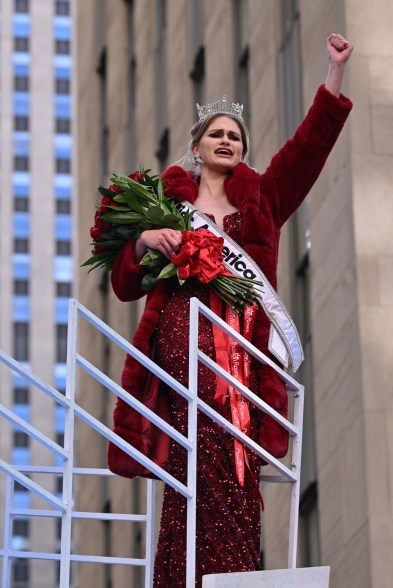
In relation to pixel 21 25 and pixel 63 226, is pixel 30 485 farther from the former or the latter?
pixel 21 25

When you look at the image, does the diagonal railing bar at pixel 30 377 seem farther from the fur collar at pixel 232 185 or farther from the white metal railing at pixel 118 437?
the fur collar at pixel 232 185

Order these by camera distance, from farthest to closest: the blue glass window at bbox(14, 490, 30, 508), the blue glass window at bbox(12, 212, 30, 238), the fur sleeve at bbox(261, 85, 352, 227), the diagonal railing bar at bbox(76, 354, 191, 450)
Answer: the blue glass window at bbox(12, 212, 30, 238) < the blue glass window at bbox(14, 490, 30, 508) < the fur sleeve at bbox(261, 85, 352, 227) < the diagonal railing bar at bbox(76, 354, 191, 450)

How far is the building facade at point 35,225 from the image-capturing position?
323ft

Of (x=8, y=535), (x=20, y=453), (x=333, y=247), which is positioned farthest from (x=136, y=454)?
(x=20, y=453)

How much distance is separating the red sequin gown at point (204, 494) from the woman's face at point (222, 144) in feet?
2.43

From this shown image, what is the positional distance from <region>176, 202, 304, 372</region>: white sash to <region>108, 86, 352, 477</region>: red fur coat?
53mm

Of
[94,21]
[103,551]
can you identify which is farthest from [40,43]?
[103,551]

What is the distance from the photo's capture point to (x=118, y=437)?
769cm

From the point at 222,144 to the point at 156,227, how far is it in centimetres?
63

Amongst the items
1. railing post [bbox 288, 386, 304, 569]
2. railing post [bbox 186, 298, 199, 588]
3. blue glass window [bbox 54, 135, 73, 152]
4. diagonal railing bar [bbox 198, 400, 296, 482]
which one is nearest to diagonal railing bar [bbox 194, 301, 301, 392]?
railing post [bbox 186, 298, 199, 588]

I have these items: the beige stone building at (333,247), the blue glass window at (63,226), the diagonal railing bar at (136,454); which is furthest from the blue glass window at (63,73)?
the diagonal railing bar at (136,454)

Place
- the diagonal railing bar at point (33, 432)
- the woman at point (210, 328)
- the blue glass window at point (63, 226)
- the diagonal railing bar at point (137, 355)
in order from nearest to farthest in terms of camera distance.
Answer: the diagonal railing bar at point (33, 432) → the diagonal railing bar at point (137, 355) → the woman at point (210, 328) → the blue glass window at point (63, 226)

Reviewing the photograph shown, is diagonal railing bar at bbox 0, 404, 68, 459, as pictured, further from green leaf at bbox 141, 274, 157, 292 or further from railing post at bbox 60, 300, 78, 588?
green leaf at bbox 141, 274, 157, 292

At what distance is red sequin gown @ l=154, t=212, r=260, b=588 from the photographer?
813 centimetres
